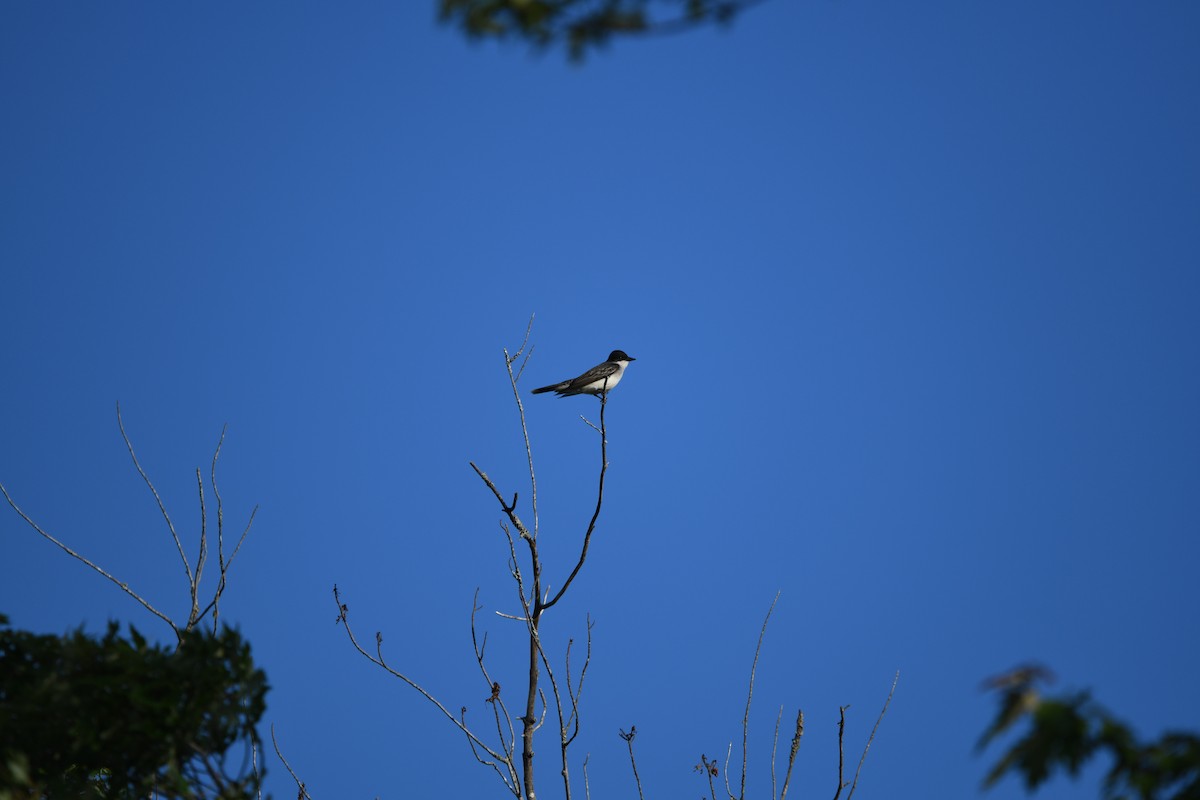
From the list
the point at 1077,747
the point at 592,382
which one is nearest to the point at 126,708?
the point at 1077,747

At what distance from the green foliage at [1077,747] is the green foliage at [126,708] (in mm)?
3565

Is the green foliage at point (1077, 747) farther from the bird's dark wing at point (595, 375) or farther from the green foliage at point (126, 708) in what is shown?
the bird's dark wing at point (595, 375)

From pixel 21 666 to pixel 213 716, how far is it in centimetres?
112

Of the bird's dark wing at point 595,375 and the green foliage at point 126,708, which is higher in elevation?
the bird's dark wing at point 595,375

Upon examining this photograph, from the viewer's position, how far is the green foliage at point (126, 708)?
5258 millimetres

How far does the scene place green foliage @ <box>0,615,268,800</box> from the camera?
17.3ft

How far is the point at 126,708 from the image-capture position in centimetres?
540

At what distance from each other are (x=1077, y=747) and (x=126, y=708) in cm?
439

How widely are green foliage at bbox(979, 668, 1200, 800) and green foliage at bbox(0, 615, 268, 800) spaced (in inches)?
140

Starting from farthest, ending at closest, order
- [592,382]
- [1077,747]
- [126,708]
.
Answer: [592,382] < [126,708] < [1077,747]

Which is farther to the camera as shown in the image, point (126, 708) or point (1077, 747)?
point (126, 708)

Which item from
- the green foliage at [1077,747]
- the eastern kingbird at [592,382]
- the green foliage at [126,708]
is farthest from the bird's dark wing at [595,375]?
the green foliage at [1077,747]

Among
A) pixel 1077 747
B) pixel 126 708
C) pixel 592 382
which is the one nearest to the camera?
pixel 1077 747

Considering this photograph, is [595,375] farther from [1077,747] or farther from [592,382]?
[1077,747]
